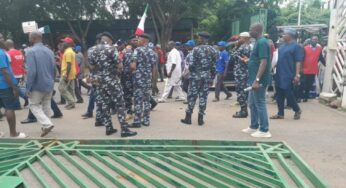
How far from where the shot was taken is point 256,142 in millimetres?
5309

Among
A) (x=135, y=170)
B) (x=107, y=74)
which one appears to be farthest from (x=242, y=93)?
(x=135, y=170)

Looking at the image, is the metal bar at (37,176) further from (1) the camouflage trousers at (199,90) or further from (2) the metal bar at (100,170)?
(1) the camouflage trousers at (199,90)

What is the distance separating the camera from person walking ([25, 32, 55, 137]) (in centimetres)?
555

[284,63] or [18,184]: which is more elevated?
[284,63]

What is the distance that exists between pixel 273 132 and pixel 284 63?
1516 millimetres

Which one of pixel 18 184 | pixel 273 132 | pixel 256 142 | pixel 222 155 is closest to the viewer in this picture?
pixel 18 184

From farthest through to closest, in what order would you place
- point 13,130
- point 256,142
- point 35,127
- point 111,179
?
point 35,127 < point 13,130 < point 256,142 < point 111,179

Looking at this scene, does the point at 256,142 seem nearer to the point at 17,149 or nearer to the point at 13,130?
the point at 17,149

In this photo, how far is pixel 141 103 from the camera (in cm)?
639

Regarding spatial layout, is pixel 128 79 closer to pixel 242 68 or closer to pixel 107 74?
pixel 107 74

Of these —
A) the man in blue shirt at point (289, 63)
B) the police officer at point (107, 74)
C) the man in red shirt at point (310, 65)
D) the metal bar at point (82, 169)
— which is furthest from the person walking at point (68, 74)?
the man in red shirt at point (310, 65)

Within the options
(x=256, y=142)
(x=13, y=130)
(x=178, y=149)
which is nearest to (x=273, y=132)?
(x=256, y=142)

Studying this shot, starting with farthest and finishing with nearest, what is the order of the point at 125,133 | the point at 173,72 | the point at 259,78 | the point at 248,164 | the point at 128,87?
the point at 173,72
the point at 128,87
the point at 125,133
the point at 259,78
the point at 248,164

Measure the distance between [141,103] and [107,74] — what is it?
1036 mm
